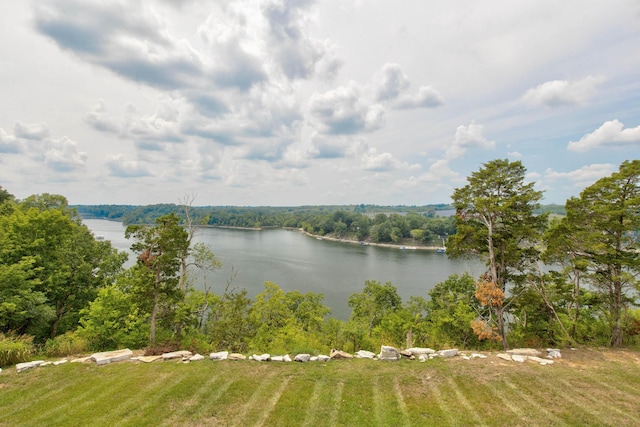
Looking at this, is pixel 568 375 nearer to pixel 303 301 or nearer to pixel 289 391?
pixel 289 391

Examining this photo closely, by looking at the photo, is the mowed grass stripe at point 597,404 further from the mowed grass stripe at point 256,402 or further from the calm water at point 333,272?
the calm water at point 333,272

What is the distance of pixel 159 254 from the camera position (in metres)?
9.79

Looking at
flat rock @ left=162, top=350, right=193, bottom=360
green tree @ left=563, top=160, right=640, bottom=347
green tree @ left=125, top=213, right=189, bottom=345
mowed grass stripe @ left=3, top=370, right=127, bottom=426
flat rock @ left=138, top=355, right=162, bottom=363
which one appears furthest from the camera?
green tree @ left=125, top=213, right=189, bottom=345

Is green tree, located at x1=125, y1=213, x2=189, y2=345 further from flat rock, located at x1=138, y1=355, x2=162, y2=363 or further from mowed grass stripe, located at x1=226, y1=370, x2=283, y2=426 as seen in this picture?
mowed grass stripe, located at x1=226, y1=370, x2=283, y2=426

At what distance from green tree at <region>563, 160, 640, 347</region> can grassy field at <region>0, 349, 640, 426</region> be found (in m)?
3.33

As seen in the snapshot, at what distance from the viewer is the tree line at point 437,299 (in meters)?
9.84

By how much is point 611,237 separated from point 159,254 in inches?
606

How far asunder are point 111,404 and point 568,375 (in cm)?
1048

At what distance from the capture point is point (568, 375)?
7129 mm

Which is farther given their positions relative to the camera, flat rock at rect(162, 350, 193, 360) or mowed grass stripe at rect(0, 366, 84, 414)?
flat rock at rect(162, 350, 193, 360)

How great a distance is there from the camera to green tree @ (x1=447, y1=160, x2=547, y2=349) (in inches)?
450

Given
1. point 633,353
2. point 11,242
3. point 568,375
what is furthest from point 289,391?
point 11,242

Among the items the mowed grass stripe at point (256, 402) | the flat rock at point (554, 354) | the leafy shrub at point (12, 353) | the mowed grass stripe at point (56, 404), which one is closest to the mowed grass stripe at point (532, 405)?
the flat rock at point (554, 354)

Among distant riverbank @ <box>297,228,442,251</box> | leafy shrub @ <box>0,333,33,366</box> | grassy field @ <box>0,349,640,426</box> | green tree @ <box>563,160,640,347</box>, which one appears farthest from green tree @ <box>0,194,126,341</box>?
distant riverbank @ <box>297,228,442,251</box>
